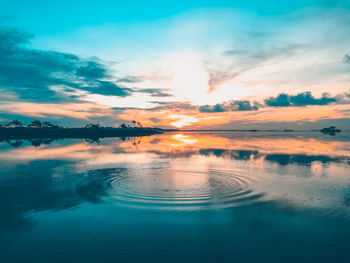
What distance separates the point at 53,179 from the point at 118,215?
1288 centimetres

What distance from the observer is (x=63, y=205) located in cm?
1544

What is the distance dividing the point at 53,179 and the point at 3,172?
861 cm

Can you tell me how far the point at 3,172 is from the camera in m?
26.6

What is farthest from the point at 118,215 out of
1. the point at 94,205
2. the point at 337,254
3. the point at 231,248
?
the point at 337,254

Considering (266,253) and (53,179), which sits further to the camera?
(53,179)

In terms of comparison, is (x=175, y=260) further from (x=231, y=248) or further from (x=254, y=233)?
(x=254, y=233)

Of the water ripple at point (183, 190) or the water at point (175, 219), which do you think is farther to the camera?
the water ripple at point (183, 190)

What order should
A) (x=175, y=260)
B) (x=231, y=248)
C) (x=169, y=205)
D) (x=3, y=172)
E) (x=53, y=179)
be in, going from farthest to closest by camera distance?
Result: (x=3, y=172) → (x=53, y=179) → (x=169, y=205) → (x=231, y=248) → (x=175, y=260)

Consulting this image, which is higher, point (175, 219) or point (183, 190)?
point (183, 190)

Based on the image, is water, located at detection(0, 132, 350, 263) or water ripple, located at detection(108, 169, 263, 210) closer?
water, located at detection(0, 132, 350, 263)

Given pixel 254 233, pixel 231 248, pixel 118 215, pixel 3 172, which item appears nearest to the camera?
pixel 231 248

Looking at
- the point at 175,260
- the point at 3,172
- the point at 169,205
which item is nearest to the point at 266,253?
the point at 175,260

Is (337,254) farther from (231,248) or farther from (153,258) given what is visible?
(153,258)

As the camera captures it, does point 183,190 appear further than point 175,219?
Yes
